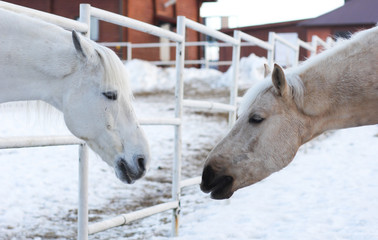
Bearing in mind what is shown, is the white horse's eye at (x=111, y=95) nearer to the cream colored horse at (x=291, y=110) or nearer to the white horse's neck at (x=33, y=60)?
the white horse's neck at (x=33, y=60)

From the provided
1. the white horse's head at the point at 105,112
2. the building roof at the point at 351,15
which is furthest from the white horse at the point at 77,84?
the building roof at the point at 351,15

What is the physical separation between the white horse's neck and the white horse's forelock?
2.96 feet

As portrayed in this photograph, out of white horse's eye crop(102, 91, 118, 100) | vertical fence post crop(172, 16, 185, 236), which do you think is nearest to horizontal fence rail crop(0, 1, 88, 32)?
white horse's eye crop(102, 91, 118, 100)

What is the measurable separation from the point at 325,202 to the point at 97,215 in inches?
77.6

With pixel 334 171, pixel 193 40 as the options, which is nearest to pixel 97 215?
pixel 334 171

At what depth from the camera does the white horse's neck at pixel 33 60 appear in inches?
64.3

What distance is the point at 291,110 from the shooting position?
2111 mm

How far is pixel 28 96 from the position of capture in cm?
169

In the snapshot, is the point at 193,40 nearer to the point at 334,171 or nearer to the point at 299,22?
the point at 299,22

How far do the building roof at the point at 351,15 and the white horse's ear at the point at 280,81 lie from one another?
16237 mm

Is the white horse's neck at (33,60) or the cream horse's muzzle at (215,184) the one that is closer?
the white horse's neck at (33,60)

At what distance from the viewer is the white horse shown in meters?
1.65

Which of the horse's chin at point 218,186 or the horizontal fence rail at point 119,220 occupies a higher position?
the horse's chin at point 218,186

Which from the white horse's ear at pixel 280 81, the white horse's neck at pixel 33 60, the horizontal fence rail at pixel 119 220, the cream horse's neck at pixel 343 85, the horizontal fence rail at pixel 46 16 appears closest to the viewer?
the white horse's neck at pixel 33 60
